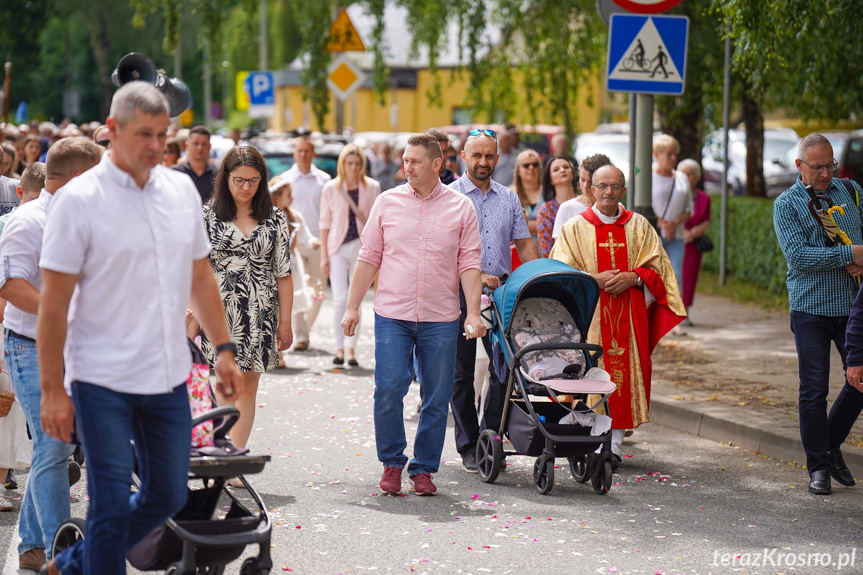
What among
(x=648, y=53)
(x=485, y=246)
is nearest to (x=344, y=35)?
(x=648, y=53)

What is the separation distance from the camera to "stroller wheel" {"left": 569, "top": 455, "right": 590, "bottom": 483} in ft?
23.7

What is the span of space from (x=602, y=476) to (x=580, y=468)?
0.97ft

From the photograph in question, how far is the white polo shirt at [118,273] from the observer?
4113mm

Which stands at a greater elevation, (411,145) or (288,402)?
(411,145)

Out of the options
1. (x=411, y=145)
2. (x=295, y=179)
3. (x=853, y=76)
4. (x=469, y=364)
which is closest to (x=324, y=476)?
(x=469, y=364)

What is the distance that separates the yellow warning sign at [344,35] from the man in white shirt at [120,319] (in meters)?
16.4

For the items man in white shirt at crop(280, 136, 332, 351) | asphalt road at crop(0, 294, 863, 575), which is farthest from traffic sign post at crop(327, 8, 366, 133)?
asphalt road at crop(0, 294, 863, 575)

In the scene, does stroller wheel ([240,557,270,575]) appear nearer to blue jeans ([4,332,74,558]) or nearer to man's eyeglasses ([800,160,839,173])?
blue jeans ([4,332,74,558])

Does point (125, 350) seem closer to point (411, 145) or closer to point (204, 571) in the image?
point (204, 571)

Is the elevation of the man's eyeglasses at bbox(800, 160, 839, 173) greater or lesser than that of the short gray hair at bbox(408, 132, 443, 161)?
lesser

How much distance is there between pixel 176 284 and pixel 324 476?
3.31 meters

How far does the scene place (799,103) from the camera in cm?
1772

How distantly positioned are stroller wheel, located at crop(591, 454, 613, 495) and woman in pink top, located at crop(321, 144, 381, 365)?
4.86m

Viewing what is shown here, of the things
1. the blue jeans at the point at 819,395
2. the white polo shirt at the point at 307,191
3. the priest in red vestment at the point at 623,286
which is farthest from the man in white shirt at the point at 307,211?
the blue jeans at the point at 819,395
